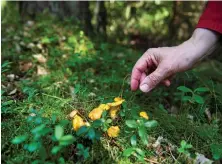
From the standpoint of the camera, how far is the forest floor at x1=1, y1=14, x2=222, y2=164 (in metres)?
1.74

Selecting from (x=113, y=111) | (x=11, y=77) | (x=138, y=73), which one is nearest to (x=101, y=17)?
(x=11, y=77)

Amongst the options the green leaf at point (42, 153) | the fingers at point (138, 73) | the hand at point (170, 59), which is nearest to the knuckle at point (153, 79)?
the hand at point (170, 59)

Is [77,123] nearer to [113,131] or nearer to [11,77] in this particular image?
[113,131]

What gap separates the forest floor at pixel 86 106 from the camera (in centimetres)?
174

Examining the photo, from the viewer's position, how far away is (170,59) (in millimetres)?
2176

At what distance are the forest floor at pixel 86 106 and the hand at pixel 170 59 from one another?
149 mm

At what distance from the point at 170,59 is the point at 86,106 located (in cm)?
67

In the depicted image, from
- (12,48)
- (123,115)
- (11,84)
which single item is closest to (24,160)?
(123,115)

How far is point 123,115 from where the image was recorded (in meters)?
1.98

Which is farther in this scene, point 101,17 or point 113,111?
point 101,17

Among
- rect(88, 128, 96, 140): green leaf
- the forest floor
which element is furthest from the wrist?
rect(88, 128, 96, 140): green leaf

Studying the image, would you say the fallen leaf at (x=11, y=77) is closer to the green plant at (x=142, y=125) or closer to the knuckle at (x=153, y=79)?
the knuckle at (x=153, y=79)

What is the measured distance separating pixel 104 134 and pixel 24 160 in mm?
491

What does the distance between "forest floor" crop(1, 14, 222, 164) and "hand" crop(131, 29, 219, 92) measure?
0.49 feet
